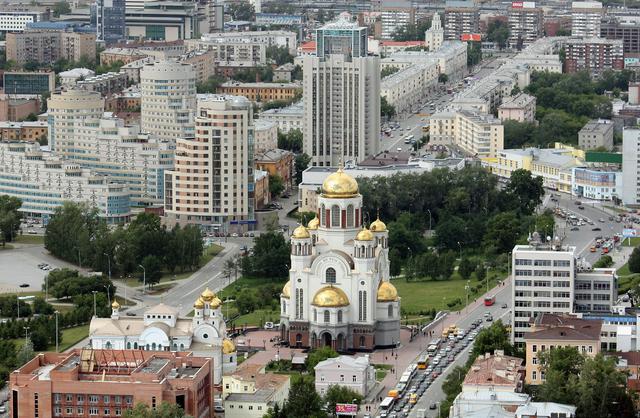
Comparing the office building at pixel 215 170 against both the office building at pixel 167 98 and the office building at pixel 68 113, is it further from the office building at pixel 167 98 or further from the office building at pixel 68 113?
the office building at pixel 167 98

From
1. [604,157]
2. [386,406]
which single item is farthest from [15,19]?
[386,406]

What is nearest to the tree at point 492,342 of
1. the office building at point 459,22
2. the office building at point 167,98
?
the office building at point 167,98

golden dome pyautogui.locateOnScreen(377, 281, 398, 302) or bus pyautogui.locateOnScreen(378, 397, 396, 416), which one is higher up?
golden dome pyautogui.locateOnScreen(377, 281, 398, 302)

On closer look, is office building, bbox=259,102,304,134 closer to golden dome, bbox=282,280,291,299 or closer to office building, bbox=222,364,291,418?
golden dome, bbox=282,280,291,299

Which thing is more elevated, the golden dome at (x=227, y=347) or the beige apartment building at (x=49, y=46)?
the beige apartment building at (x=49, y=46)

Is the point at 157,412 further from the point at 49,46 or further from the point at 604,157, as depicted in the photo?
the point at 49,46

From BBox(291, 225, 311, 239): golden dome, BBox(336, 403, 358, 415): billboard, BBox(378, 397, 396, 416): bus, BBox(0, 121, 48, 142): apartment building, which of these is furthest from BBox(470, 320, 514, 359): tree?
BBox(0, 121, 48, 142): apartment building
